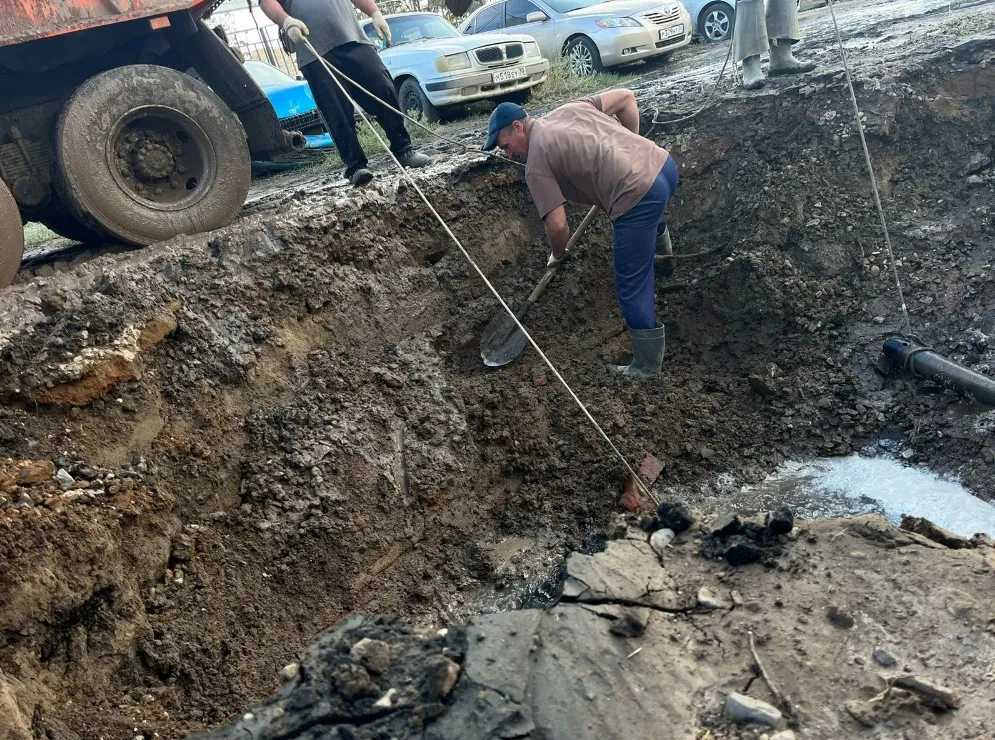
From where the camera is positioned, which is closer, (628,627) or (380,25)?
(628,627)

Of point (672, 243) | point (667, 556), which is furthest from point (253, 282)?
point (672, 243)

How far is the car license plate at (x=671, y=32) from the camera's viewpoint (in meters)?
9.84

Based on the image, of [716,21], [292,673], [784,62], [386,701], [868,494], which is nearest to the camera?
[386,701]

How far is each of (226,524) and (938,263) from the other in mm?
4822

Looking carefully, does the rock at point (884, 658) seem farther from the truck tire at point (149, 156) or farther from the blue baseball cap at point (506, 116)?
the truck tire at point (149, 156)

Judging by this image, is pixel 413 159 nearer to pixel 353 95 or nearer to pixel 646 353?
pixel 353 95

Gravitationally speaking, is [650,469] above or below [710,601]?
below

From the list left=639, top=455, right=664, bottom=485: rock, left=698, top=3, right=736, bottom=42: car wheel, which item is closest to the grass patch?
left=639, top=455, right=664, bottom=485: rock

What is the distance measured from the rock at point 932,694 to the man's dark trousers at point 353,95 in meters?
4.48

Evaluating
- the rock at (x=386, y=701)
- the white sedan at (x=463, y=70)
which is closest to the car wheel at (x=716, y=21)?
the white sedan at (x=463, y=70)

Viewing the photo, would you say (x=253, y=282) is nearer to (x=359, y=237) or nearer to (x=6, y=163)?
(x=359, y=237)

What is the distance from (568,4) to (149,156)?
786cm

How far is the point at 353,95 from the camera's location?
5477 mm

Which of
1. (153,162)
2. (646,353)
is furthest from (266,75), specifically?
(646,353)
